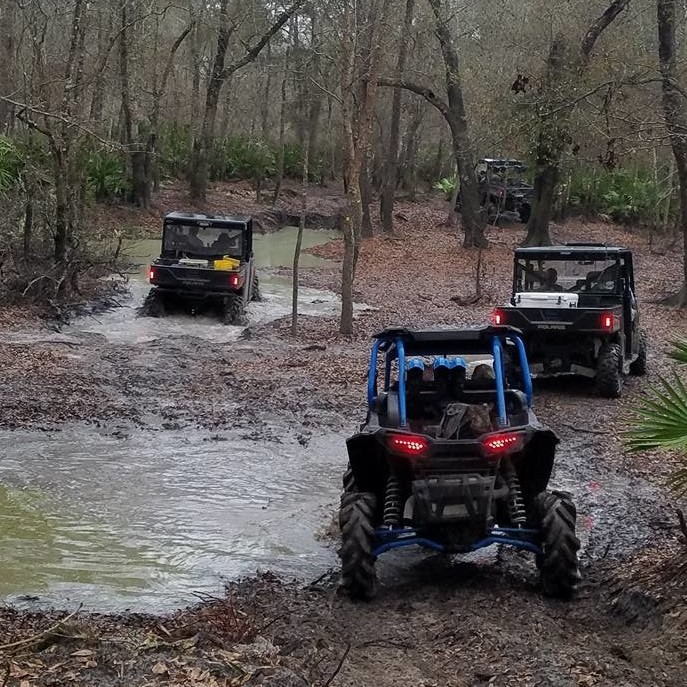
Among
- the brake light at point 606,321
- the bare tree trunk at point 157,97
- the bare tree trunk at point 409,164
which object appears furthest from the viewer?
the bare tree trunk at point 409,164

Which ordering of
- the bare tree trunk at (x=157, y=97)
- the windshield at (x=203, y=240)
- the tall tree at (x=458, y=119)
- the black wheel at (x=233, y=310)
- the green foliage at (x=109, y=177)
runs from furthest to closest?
the bare tree trunk at (x=157, y=97) → the green foliage at (x=109, y=177) → the tall tree at (x=458, y=119) → the windshield at (x=203, y=240) → the black wheel at (x=233, y=310)

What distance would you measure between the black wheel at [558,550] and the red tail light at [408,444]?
2.84ft

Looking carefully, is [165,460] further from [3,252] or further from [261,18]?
[261,18]

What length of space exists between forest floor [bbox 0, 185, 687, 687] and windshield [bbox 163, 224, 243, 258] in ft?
18.9

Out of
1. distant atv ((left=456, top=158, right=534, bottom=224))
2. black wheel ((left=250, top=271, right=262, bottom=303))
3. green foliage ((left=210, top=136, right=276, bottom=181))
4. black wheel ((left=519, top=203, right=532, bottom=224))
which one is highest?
green foliage ((left=210, top=136, right=276, bottom=181))

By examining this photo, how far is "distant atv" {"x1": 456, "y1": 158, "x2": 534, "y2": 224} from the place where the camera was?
32781 millimetres

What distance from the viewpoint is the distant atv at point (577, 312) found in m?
12.3

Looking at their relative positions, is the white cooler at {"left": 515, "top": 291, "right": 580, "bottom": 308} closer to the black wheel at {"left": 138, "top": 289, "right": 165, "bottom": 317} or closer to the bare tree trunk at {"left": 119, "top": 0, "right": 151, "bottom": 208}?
the black wheel at {"left": 138, "top": 289, "right": 165, "bottom": 317}

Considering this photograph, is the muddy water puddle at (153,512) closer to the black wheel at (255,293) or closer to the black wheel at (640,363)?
the black wheel at (640,363)

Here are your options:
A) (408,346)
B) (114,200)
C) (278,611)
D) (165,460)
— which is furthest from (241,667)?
(114,200)

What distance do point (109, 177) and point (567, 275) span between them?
72.5 ft

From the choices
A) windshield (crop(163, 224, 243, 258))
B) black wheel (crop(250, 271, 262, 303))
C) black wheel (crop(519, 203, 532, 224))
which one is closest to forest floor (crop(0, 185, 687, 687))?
windshield (crop(163, 224, 243, 258))

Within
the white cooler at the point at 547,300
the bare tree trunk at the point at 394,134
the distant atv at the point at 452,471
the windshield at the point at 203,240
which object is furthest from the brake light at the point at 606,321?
the bare tree trunk at the point at 394,134

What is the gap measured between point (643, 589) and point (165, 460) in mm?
5350
